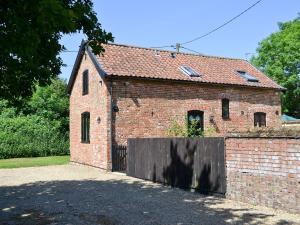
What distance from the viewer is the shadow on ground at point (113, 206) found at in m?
8.15

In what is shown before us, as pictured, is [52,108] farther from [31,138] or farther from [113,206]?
[113,206]

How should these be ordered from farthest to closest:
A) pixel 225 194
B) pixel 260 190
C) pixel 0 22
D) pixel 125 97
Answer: pixel 125 97 < pixel 225 194 < pixel 260 190 < pixel 0 22

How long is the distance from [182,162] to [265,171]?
143 inches

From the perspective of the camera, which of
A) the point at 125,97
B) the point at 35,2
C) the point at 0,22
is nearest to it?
the point at 35,2

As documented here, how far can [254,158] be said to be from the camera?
9344 mm

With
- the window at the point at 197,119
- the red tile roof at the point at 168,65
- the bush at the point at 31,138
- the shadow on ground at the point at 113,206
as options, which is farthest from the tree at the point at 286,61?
the shadow on ground at the point at 113,206

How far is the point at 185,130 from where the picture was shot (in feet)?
64.0

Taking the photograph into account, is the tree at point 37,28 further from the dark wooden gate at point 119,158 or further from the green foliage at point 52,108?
the green foliage at point 52,108

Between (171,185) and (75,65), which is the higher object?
(75,65)

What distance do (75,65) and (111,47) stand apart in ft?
→ 9.51

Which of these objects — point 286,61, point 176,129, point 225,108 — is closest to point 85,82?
point 176,129

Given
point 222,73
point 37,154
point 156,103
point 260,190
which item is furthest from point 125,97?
point 37,154

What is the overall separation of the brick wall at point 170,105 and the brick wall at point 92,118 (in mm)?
686

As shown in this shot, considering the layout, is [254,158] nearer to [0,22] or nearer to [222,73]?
[0,22]
